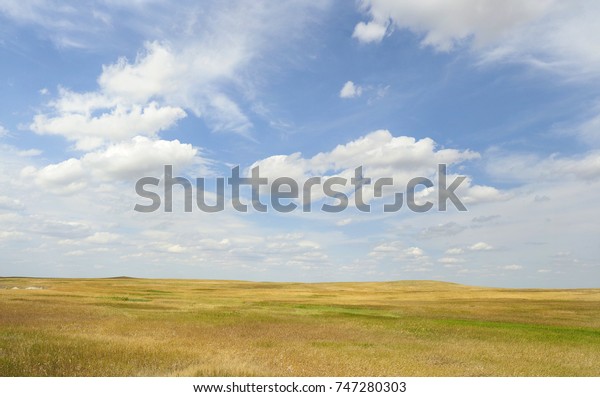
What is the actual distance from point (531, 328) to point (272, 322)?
1964 centimetres

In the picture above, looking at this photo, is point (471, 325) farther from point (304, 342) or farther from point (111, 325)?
point (111, 325)

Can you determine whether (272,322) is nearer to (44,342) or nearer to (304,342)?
(304,342)

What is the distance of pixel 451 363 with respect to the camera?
19.6 meters

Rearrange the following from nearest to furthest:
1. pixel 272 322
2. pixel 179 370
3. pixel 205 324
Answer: pixel 179 370 → pixel 205 324 → pixel 272 322

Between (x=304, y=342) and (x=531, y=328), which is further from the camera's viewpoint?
(x=531, y=328)

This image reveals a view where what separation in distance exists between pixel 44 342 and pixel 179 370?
7903 millimetres

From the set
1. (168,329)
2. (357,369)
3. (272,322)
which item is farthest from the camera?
(272,322)

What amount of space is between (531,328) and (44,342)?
3260cm

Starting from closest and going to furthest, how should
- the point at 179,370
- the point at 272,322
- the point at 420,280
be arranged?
the point at 179,370
the point at 272,322
the point at 420,280
